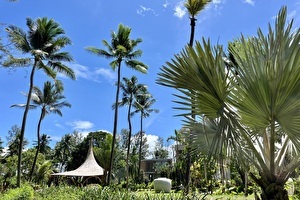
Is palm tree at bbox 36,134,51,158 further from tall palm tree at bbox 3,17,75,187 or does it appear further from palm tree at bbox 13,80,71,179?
tall palm tree at bbox 3,17,75,187

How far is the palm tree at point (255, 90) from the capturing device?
431 centimetres

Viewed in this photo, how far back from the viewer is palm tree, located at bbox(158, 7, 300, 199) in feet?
14.1

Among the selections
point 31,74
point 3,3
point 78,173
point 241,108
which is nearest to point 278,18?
point 241,108

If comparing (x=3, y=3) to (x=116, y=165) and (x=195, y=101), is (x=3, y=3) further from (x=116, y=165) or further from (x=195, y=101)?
(x=116, y=165)

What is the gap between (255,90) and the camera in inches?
173

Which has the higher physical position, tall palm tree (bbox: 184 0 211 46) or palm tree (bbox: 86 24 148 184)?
palm tree (bbox: 86 24 148 184)

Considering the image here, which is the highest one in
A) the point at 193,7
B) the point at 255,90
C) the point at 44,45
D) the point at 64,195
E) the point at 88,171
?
the point at 44,45

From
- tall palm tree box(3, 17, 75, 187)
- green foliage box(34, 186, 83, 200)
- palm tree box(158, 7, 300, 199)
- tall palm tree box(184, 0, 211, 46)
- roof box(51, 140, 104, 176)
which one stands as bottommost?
green foliage box(34, 186, 83, 200)

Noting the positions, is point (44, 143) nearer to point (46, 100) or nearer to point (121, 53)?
point (46, 100)

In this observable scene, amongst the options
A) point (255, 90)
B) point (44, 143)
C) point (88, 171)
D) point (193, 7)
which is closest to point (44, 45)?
point (88, 171)

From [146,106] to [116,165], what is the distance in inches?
394

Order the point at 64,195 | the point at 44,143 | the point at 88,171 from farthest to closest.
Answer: the point at 44,143 < the point at 88,171 < the point at 64,195

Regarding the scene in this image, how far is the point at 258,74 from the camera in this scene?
4.47 m

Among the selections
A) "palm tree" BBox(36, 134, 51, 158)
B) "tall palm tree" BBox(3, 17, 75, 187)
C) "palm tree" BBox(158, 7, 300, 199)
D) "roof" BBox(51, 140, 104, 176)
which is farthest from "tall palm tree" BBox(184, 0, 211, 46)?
"palm tree" BBox(36, 134, 51, 158)
